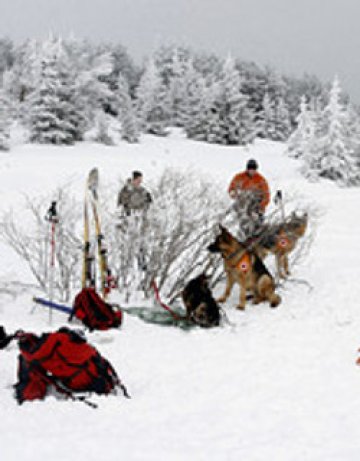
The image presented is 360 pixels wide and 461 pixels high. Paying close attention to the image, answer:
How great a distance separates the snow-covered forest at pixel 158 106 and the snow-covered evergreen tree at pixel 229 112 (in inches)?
2.5

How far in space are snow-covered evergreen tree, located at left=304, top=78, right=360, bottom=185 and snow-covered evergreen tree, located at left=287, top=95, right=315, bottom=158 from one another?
1.15ft

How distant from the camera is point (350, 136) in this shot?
28.9 metres

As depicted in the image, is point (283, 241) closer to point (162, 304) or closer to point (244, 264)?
point (244, 264)

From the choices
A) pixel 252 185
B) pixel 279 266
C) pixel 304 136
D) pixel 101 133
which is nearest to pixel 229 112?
pixel 304 136

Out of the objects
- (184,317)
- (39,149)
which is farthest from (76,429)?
(39,149)

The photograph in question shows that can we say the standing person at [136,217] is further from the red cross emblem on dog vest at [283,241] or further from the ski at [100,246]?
the red cross emblem on dog vest at [283,241]

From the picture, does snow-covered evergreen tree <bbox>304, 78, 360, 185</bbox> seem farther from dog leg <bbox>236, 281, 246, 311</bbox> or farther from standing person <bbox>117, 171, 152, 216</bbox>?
dog leg <bbox>236, 281, 246, 311</bbox>

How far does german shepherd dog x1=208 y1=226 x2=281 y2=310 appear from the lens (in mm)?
7180

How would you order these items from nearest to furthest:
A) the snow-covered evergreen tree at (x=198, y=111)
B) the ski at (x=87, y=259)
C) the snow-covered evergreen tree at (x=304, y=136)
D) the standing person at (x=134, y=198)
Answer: the ski at (x=87, y=259) → the standing person at (x=134, y=198) → the snow-covered evergreen tree at (x=304, y=136) → the snow-covered evergreen tree at (x=198, y=111)

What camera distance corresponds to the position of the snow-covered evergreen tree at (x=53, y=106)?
24.7 metres

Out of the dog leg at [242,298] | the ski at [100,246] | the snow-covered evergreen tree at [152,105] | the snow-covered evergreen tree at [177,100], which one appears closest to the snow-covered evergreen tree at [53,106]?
the snow-covered evergreen tree at [152,105]

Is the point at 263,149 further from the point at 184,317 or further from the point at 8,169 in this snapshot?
the point at 184,317

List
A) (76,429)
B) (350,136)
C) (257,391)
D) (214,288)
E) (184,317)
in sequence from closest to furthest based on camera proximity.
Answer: (76,429)
(257,391)
(184,317)
(214,288)
(350,136)

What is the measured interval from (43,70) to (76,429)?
77.1ft
